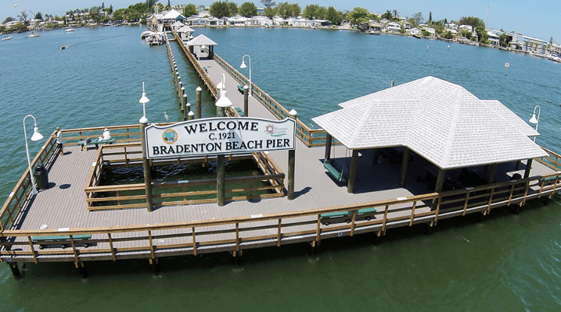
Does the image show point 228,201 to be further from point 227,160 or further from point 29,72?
point 29,72

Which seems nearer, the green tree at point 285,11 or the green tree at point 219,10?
the green tree at point 219,10

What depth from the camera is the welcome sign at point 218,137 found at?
512 inches

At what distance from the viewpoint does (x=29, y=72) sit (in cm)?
5075

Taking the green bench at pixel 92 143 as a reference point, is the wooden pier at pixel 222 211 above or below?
below

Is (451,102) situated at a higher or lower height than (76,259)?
higher

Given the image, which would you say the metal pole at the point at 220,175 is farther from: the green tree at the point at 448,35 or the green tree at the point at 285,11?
the green tree at the point at 285,11

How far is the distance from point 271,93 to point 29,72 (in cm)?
3505

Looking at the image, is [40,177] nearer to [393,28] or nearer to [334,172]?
[334,172]

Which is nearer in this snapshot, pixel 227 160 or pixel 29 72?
pixel 227 160

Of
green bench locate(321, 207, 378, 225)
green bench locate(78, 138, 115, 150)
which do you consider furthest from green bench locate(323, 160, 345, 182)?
green bench locate(78, 138, 115, 150)

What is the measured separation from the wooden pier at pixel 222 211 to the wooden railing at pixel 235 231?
3 cm

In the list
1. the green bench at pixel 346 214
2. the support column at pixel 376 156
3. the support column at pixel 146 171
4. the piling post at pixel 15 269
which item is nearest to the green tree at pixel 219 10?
the support column at pixel 376 156

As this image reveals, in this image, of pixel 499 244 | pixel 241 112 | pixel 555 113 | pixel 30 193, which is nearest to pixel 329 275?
pixel 499 244

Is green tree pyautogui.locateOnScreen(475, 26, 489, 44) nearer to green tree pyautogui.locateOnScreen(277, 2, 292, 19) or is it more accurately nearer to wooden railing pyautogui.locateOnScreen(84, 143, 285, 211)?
green tree pyautogui.locateOnScreen(277, 2, 292, 19)
